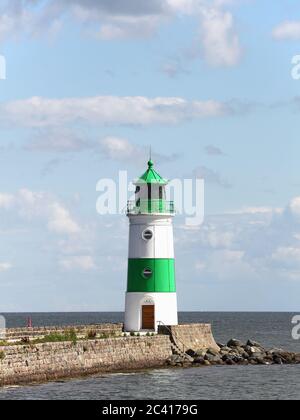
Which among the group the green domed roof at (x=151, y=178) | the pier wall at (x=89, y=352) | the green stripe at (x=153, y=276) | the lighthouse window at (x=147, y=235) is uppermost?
the green domed roof at (x=151, y=178)

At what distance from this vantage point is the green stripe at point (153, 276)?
50.1 metres

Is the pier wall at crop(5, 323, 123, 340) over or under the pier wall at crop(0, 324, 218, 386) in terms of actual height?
over

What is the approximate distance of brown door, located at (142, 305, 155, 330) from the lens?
50469 millimetres

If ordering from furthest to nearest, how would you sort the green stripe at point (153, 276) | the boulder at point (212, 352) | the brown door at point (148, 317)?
1. the boulder at point (212, 352)
2. the brown door at point (148, 317)
3. the green stripe at point (153, 276)

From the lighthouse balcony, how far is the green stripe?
7.36 ft

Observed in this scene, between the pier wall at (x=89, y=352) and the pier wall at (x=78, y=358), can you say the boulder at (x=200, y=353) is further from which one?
the pier wall at (x=78, y=358)

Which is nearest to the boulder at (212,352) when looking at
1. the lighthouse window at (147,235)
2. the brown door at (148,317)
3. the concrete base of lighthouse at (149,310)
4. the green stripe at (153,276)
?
the concrete base of lighthouse at (149,310)

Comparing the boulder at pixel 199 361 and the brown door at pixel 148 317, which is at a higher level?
the brown door at pixel 148 317

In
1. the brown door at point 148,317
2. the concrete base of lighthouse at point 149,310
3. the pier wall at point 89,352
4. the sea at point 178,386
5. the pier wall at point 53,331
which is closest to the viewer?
the sea at point 178,386

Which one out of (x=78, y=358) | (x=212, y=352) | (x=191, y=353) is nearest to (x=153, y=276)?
(x=191, y=353)

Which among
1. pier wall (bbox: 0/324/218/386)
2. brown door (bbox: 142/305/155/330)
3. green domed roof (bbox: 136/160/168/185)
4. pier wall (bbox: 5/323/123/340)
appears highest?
green domed roof (bbox: 136/160/168/185)

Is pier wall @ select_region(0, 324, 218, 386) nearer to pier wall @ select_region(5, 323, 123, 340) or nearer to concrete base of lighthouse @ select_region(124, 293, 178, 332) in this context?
pier wall @ select_region(5, 323, 123, 340)

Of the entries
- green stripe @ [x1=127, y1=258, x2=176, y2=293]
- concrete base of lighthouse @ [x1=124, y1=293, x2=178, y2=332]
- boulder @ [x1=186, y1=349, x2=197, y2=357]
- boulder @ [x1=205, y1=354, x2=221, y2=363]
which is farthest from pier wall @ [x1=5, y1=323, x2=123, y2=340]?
boulder @ [x1=205, y1=354, x2=221, y2=363]

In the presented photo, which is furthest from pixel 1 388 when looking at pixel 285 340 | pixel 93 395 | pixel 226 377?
pixel 285 340
